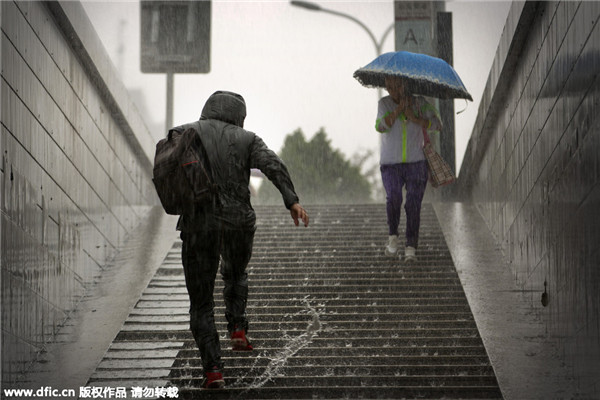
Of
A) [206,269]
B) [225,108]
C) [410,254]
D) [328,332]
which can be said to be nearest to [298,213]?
[206,269]

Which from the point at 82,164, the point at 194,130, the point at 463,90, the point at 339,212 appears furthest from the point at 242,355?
the point at 339,212

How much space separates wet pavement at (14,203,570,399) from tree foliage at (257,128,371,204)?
21.3 m

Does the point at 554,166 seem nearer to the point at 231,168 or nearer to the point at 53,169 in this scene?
the point at 231,168

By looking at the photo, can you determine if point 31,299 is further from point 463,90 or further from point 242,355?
point 463,90

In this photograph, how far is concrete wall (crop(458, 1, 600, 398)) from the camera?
215 inches

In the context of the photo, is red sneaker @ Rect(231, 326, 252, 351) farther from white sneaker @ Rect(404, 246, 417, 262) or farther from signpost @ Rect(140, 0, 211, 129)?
signpost @ Rect(140, 0, 211, 129)

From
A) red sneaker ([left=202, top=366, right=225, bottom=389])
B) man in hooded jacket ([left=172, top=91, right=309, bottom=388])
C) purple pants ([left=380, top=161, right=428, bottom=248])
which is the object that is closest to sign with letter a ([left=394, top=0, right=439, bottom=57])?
purple pants ([left=380, top=161, right=428, bottom=248])

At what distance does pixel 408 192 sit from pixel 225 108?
3.21 metres

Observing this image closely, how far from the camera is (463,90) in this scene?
888 cm

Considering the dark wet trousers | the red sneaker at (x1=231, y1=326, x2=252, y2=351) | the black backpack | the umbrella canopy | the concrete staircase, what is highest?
the umbrella canopy

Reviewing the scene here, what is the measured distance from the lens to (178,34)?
50.6ft

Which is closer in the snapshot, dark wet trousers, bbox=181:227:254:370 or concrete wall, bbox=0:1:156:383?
dark wet trousers, bbox=181:227:254:370

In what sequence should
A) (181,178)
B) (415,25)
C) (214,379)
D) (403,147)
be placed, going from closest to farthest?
(181,178)
(214,379)
(403,147)
(415,25)

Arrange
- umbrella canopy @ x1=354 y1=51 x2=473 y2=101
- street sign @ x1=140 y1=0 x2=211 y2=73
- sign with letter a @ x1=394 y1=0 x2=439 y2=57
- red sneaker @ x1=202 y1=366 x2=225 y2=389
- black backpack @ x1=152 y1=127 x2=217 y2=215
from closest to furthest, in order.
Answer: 1. black backpack @ x1=152 y1=127 x2=217 y2=215
2. red sneaker @ x1=202 y1=366 x2=225 y2=389
3. umbrella canopy @ x1=354 y1=51 x2=473 y2=101
4. sign with letter a @ x1=394 y1=0 x2=439 y2=57
5. street sign @ x1=140 y1=0 x2=211 y2=73
